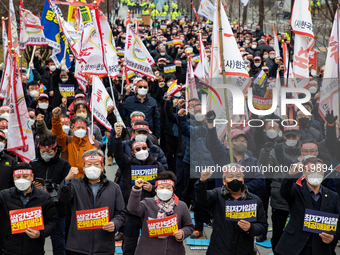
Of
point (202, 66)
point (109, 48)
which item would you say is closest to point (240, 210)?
point (109, 48)

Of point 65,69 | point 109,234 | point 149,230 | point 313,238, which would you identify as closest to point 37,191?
point 109,234

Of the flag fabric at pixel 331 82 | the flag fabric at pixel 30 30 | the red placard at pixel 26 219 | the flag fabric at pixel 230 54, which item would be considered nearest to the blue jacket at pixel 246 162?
→ the flag fabric at pixel 230 54

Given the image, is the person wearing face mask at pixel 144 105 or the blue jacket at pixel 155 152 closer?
the blue jacket at pixel 155 152

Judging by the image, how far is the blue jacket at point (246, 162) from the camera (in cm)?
571

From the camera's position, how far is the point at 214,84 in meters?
7.24

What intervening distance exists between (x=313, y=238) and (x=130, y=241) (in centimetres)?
212

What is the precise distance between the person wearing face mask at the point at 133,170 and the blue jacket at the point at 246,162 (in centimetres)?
97

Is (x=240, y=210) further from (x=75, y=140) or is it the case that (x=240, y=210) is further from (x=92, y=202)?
(x=75, y=140)

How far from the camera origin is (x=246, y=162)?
5.86 m

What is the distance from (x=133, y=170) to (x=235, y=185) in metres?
1.39

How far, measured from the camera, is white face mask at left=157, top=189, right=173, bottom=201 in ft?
15.9

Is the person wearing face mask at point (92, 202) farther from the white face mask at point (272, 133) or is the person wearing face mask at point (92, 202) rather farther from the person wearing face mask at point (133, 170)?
the white face mask at point (272, 133)

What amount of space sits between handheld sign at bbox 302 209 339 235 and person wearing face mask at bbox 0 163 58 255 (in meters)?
2.65

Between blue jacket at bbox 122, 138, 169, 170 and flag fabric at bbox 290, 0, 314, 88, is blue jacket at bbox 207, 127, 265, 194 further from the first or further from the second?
flag fabric at bbox 290, 0, 314, 88
